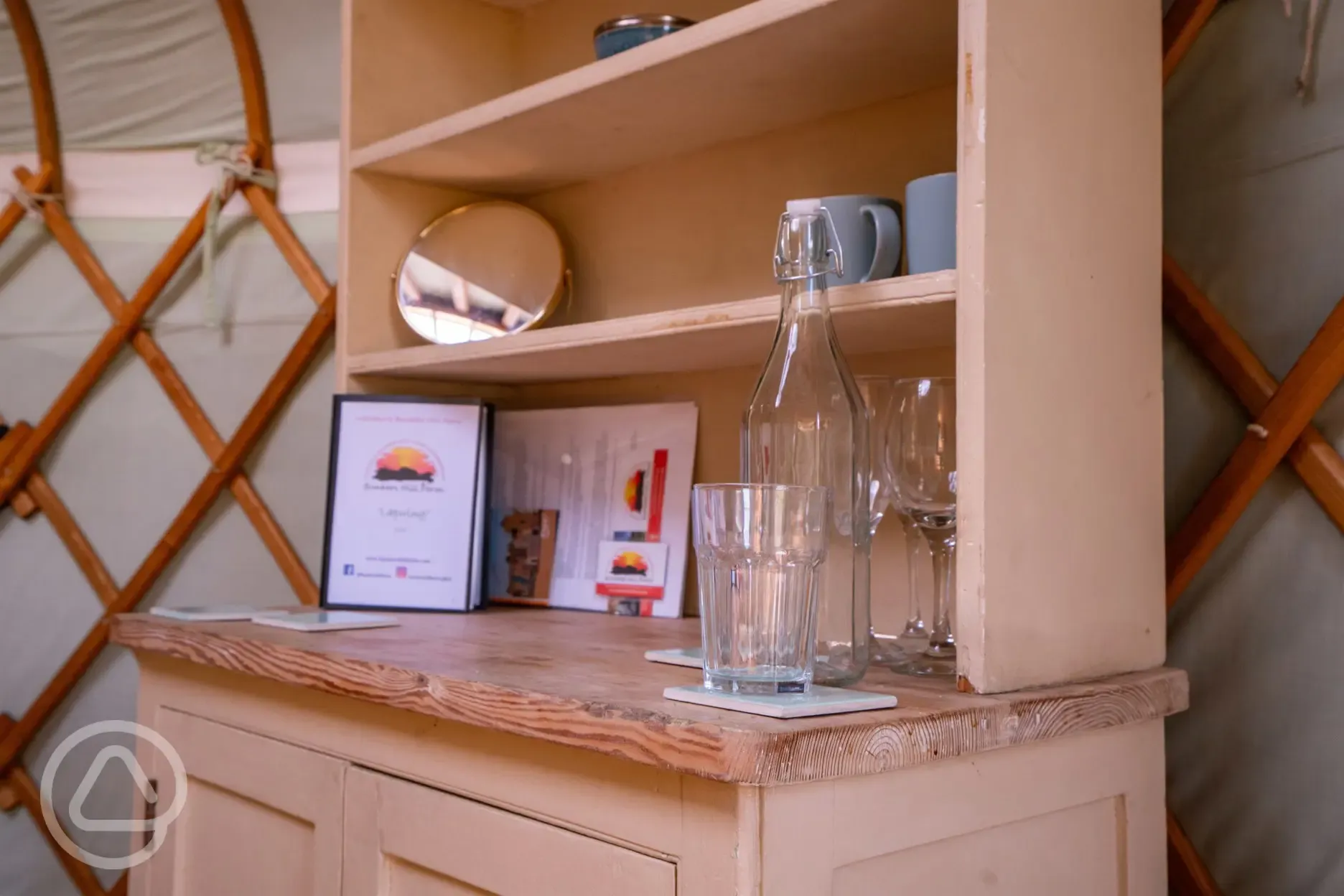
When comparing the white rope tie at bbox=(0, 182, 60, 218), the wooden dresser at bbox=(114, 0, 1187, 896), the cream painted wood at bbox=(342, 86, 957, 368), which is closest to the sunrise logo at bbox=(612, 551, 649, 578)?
the wooden dresser at bbox=(114, 0, 1187, 896)

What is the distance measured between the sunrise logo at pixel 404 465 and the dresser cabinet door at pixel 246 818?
1.00ft

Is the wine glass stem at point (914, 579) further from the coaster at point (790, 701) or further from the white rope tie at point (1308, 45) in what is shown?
the white rope tie at point (1308, 45)

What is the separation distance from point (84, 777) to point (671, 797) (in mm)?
1579

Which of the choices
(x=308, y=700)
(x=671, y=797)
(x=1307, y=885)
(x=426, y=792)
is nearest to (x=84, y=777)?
(x=308, y=700)

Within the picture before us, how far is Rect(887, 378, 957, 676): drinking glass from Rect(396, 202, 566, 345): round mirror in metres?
0.54

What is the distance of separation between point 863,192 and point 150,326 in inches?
48.0

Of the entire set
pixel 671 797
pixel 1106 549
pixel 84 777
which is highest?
pixel 1106 549

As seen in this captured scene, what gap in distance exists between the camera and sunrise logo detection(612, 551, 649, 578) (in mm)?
1144

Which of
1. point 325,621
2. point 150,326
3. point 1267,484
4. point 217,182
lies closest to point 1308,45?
point 1267,484

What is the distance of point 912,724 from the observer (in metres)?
0.58

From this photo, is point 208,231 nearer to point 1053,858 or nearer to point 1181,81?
point 1181,81

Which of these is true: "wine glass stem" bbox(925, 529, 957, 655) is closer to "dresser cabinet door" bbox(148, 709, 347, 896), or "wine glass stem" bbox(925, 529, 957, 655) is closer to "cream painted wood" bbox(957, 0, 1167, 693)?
"cream painted wood" bbox(957, 0, 1167, 693)

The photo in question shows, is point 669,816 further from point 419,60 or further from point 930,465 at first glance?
point 419,60

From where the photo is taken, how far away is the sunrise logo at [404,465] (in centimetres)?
118
